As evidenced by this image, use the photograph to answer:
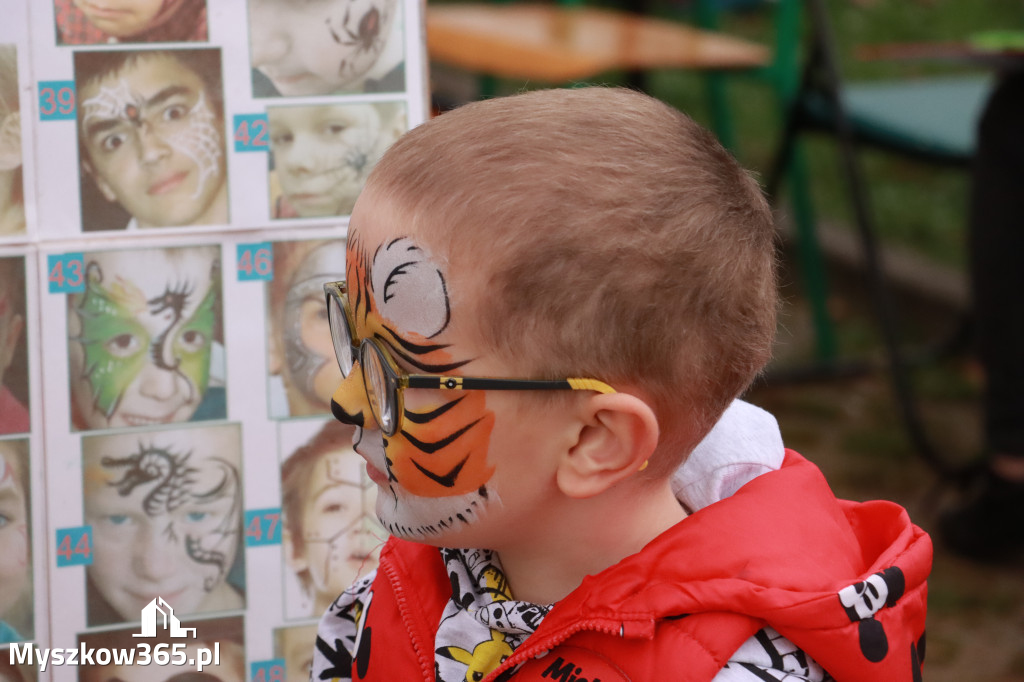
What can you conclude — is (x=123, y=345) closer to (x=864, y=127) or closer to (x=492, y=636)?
(x=492, y=636)

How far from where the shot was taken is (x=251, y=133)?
1236 mm

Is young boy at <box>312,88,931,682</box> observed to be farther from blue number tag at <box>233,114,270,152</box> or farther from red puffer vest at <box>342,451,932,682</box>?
blue number tag at <box>233,114,270,152</box>

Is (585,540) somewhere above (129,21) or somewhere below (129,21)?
below

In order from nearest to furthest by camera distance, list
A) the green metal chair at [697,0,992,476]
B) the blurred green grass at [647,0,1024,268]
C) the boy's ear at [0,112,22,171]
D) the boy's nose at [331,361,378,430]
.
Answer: the boy's nose at [331,361,378,430] < the boy's ear at [0,112,22,171] < the green metal chair at [697,0,992,476] < the blurred green grass at [647,0,1024,268]

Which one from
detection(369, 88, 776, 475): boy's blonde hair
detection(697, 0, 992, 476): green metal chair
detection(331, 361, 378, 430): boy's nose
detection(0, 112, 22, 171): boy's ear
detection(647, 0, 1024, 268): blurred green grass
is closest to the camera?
detection(369, 88, 776, 475): boy's blonde hair

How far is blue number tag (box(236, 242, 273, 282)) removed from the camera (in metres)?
1.25

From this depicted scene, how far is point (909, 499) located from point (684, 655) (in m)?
2.05

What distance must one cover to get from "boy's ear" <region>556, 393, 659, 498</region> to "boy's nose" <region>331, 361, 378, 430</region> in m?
0.17

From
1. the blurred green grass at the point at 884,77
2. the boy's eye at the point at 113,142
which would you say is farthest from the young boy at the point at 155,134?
the blurred green grass at the point at 884,77

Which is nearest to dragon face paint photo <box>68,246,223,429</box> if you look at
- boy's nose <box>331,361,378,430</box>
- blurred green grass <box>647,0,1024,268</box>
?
boy's nose <box>331,361,378,430</box>

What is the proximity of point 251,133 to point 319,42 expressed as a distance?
12 cm

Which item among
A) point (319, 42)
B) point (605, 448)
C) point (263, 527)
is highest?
point (319, 42)

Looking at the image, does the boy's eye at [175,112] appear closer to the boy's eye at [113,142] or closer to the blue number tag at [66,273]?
the boy's eye at [113,142]

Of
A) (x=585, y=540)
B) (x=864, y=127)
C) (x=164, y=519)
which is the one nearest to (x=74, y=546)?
(x=164, y=519)
